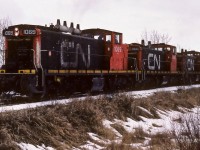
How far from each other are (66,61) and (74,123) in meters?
6.00

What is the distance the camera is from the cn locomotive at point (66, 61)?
568 inches

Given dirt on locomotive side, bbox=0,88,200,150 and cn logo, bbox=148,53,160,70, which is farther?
cn logo, bbox=148,53,160,70

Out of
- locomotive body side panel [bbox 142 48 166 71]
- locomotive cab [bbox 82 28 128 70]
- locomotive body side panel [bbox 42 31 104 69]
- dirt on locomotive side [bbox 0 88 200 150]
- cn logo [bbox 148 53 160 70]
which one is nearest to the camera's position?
dirt on locomotive side [bbox 0 88 200 150]

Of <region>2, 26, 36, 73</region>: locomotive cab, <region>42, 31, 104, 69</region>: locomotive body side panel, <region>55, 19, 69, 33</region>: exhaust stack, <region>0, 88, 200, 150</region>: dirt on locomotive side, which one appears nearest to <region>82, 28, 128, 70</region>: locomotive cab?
<region>42, 31, 104, 69</region>: locomotive body side panel

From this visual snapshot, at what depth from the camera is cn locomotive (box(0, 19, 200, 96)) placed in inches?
568

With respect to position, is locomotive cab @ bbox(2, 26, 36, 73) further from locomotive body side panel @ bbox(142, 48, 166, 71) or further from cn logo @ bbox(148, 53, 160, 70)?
cn logo @ bbox(148, 53, 160, 70)

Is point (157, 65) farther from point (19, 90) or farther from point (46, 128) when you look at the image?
point (46, 128)

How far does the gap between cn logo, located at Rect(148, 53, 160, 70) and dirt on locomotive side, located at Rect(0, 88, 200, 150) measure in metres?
9.95

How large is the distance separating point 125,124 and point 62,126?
11.6ft

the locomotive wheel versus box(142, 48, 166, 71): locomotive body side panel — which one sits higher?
box(142, 48, 166, 71): locomotive body side panel

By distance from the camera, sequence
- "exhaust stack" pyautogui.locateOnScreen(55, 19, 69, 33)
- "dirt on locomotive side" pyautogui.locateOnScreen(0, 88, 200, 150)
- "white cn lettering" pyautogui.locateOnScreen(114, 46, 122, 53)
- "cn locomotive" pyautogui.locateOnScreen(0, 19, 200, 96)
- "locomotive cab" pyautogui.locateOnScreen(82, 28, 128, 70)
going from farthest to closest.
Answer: "white cn lettering" pyautogui.locateOnScreen(114, 46, 122, 53), "locomotive cab" pyautogui.locateOnScreen(82, 28, 128, 70), "exhaust stack" pyautogui.locateOnScreen(55, 19, 69, 33), "cn locomotive" pyautogui.locateOnScreen(0, 19, 200, 96), "dirt on locomotive side" pyautogui.locateOnScreen(0, 88, 200, 150)

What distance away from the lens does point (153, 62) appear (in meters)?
26.9

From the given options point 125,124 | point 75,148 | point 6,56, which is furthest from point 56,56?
point 75,148

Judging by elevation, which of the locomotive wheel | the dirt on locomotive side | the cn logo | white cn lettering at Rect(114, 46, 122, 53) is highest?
white cn lettering at Rect(114, 46, 122, 53)
